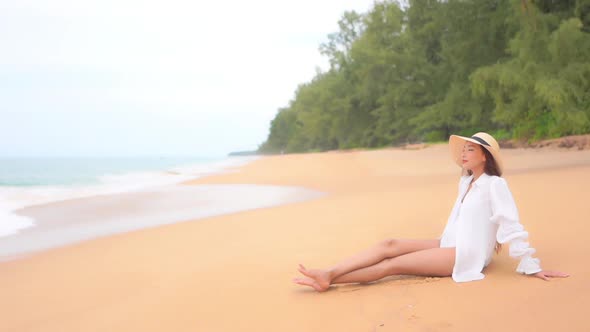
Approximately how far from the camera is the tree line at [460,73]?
1329 cm

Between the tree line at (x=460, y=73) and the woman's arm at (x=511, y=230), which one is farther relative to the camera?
the tree line at (x=460, y=73)

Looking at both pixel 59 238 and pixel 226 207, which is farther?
pixel 226 207

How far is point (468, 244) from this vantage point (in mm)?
2891

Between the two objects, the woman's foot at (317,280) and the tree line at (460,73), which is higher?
the tree line at (460,73)

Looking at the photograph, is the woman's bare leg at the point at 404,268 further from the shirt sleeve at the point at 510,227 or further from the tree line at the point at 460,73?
the tree line at the point at 460,73

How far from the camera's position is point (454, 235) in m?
3.05

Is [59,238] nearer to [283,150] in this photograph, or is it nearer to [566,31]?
[566,31]

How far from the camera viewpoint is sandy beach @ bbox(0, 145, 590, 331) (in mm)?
2473

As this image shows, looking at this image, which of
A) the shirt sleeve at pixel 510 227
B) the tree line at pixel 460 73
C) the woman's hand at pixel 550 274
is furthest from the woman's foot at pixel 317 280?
the tree line at pixel 460 73

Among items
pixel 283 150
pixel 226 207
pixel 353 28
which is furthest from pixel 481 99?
pixel 283 150

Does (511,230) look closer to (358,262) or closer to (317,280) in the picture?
(358,262)

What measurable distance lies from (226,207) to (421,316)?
22.1 ft

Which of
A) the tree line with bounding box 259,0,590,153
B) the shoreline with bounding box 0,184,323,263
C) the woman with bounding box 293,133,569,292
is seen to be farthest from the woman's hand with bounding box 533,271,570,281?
the tree line with bounding box 259,0,590,153

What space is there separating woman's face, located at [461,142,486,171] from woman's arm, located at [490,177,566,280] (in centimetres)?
21
